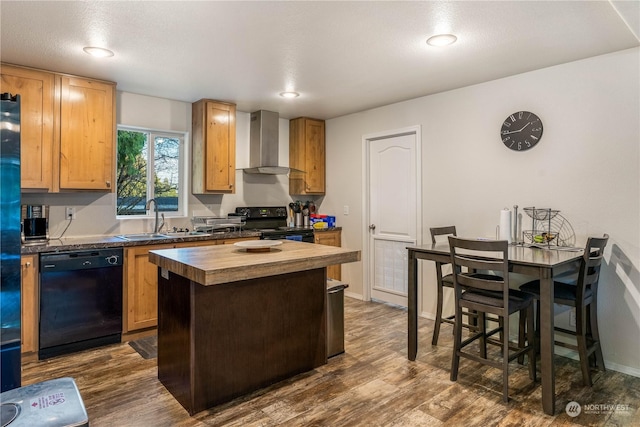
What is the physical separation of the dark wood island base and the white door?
75.9 inches

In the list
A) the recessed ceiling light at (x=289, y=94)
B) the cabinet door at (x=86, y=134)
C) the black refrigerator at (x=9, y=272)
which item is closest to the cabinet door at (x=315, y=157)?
the recessed ceiling light at (x=289, y=94)

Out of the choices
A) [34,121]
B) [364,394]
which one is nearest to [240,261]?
[364,394]

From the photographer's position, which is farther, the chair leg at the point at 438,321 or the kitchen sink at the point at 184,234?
the kitchen sink at the point at 184,234

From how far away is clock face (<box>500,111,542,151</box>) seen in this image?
11.0 feet

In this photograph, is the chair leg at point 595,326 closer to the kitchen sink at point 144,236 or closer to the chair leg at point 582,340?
the chair leg at point 582,340

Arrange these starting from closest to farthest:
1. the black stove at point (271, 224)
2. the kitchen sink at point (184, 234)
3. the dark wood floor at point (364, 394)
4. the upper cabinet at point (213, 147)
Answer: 1. the dark wood floor at point (364, 394)
2. the kitchen sink at point (184, 234)
3. the upper cabinet at point (213, 147)
4. the black stove at point (271, 224)

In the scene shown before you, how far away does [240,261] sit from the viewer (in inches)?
90.0

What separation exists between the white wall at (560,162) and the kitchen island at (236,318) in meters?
1.74

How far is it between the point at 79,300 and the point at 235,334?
163 centimetres

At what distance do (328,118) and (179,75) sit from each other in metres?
2.32

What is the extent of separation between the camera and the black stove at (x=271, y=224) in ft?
15.1

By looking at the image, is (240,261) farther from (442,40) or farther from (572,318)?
(572,318)

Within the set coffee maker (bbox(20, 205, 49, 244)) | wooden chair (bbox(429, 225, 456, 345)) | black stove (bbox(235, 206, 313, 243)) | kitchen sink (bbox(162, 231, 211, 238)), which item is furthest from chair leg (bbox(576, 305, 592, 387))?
coffee maker (bbox(20, 205, 49, 244))

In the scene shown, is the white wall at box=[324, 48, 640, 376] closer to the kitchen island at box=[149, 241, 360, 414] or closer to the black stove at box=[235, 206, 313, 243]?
the black stove at box=[235, 206, 313, 243]
